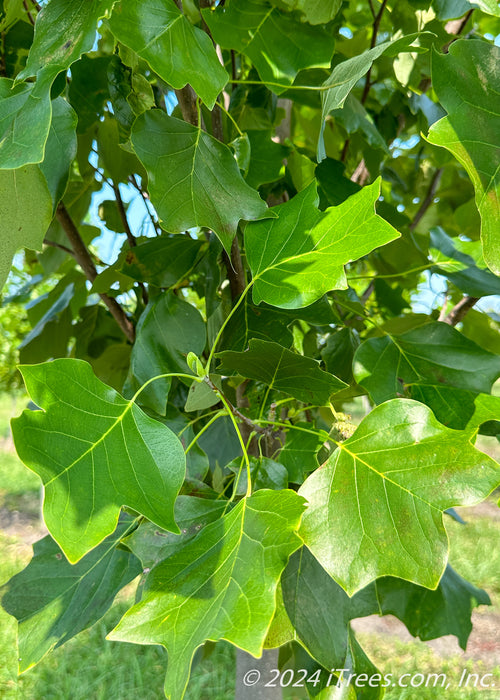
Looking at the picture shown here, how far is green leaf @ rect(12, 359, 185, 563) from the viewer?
38cm

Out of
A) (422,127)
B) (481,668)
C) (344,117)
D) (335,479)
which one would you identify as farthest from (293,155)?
(481,668)

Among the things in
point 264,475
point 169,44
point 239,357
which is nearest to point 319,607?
point 264,475

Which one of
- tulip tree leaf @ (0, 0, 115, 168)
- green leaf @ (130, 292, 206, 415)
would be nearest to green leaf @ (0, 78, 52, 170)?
tulip tree leaf @ (0, 0, 115, 168)

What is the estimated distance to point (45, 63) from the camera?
0.39 metres

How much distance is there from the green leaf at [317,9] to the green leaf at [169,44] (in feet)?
0.42

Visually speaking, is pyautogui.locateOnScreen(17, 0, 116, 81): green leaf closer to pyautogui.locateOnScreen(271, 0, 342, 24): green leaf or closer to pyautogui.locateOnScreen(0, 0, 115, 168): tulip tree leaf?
pyautogui.locateOnScreen(0, 0, 115, 168): tulip tree leaf

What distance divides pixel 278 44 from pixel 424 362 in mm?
326

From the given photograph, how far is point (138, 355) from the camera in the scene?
0.56 m

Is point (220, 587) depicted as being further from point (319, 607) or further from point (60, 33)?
point (60, 33)

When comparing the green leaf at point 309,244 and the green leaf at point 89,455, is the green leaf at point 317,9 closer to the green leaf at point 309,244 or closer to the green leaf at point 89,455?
the green leaf at point 309,244

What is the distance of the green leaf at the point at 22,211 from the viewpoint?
1.50 feet

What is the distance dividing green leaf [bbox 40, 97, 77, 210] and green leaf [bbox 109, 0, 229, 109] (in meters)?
0.11

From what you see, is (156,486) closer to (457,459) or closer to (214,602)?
(214,602)

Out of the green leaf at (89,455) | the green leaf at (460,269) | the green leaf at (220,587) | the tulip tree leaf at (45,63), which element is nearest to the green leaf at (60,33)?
the tulip tree leaf at (45,63)
